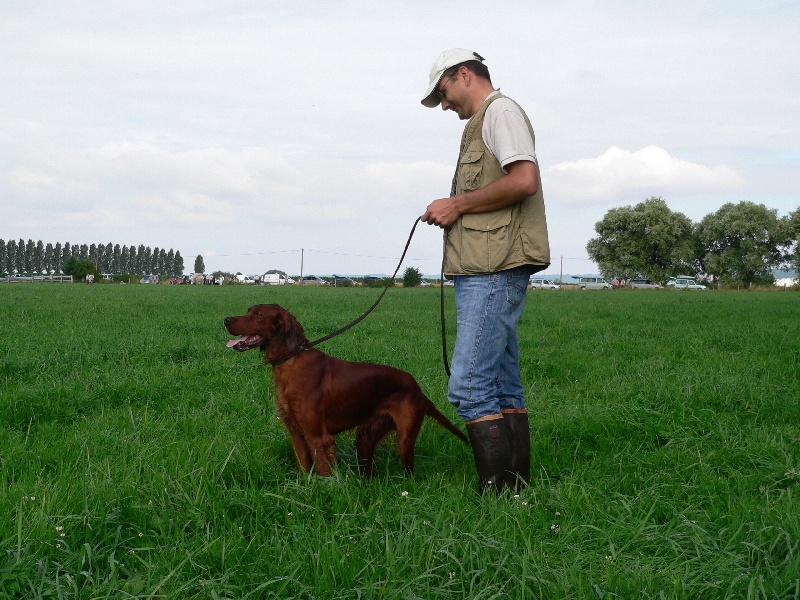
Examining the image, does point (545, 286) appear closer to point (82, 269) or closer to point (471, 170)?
point (82, 269)

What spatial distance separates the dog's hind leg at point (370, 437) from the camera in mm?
3973

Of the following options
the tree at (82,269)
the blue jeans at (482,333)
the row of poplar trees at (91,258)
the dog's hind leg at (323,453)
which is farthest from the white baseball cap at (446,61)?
the row of poplar trees at (91,258)

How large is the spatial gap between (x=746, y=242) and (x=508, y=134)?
75773 millimetres

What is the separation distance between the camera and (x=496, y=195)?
3477 millimetres

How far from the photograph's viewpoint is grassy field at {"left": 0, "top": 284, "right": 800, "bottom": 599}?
256cm

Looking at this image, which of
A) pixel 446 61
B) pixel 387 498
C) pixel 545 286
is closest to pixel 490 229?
pixel 446 61

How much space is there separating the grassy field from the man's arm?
1.50 m

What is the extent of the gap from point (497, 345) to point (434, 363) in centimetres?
446

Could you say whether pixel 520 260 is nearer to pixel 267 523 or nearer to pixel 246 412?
pixel 267 523

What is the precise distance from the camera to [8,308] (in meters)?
14.6

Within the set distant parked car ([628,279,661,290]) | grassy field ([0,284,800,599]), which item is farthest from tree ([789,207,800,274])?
grassy field ([0,284,800,599])

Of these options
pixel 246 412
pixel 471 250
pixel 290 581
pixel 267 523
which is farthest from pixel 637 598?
pixel 246 412

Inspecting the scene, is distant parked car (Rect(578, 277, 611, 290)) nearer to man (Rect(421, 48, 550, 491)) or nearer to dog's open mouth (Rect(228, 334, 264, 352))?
man (Rect(421, 48, 550, 491))

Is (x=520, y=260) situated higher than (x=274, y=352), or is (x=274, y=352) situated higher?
(x=520, y=260)
